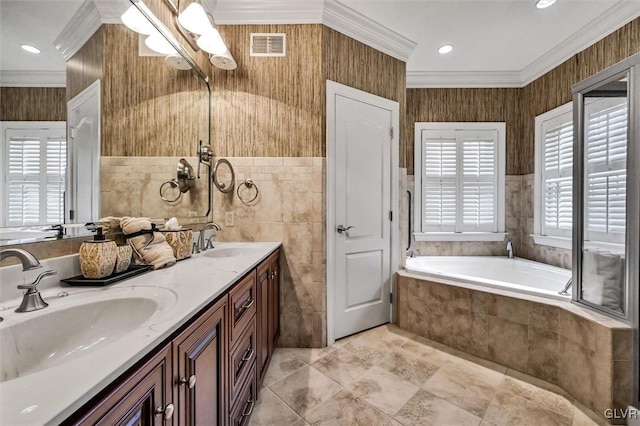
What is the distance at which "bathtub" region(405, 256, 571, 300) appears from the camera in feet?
8.40

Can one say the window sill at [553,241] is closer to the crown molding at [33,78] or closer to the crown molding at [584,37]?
the crown molding at [584,37]

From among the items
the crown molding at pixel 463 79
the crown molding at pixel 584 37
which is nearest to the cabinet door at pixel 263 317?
the crown molding at pixel 463 79

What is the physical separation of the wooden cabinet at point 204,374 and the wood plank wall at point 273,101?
0.99 meters

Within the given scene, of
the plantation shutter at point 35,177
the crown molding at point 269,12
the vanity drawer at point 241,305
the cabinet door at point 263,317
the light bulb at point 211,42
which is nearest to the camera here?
the plantation shutter at point 35,177

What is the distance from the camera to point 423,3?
207 cm

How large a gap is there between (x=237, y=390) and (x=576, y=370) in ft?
6.28

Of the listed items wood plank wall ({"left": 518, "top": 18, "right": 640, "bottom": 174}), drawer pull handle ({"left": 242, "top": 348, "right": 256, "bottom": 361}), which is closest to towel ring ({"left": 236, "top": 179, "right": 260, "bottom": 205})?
drawer pull handle ({"left": 242, "top": 348, "right": 256, "bottom": 361})

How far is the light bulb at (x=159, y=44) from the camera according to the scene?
1.39 m

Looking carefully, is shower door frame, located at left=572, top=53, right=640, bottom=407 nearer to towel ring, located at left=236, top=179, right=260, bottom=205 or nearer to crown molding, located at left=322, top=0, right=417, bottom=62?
crown molding, located at left=322, top=0, right=417, bottom=62

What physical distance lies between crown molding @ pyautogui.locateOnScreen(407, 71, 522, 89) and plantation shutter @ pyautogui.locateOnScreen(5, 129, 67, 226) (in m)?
3.26

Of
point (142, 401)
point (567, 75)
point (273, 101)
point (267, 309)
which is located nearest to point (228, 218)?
point (267, 309)

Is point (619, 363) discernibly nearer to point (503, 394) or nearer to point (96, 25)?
point (503, 394)

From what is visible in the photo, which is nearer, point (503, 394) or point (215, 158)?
point (503, 394)

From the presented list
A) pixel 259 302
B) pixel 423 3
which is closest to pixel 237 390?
pixel 259 302
